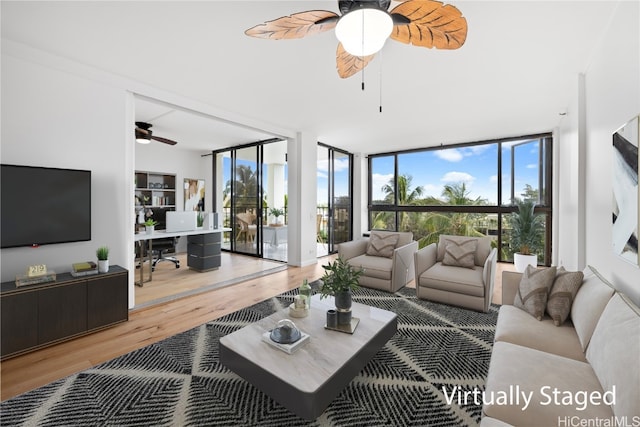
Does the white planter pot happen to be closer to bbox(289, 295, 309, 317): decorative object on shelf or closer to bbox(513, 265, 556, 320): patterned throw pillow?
bbox(513, 265, 556, 320): patterned throw pillow

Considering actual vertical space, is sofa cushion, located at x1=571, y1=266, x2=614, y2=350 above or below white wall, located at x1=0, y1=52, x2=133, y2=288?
below

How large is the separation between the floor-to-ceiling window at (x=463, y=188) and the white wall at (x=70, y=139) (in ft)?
17.6

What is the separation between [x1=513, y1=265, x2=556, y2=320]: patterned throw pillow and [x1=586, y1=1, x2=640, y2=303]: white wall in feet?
1.25

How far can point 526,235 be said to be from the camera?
4730 millimetres

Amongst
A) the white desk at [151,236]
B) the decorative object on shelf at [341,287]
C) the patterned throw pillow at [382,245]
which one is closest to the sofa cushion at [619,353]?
the decorative object on shelf at [341,287]

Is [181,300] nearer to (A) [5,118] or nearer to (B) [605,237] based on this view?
(A) [5,118]

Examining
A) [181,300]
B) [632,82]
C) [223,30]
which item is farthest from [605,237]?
[181,300]

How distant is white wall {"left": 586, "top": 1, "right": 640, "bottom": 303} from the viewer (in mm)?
1654

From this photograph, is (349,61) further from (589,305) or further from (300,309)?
(589,305)

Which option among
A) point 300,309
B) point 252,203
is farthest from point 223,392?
point 252,203

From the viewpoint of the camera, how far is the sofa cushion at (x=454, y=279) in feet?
9.76

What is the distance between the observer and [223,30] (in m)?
2.14

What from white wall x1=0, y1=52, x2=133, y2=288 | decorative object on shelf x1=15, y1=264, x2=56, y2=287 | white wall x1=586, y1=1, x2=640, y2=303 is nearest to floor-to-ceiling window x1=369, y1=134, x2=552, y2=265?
white wall x1=586, y1=1, x2=640, y2=303

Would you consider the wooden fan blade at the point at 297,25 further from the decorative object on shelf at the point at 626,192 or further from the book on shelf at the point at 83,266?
the book on shelf at the point at 83,266
